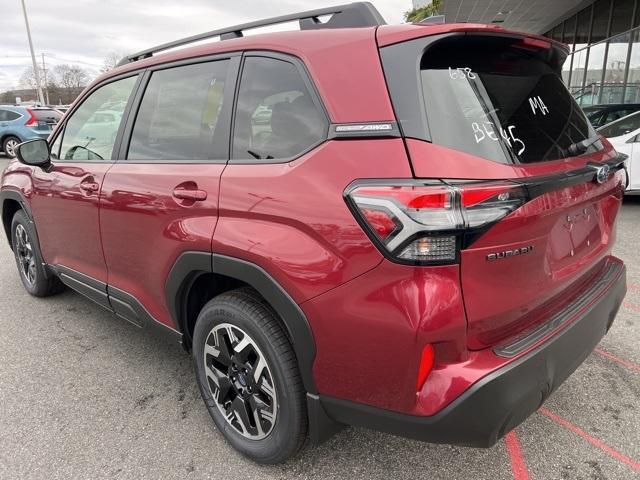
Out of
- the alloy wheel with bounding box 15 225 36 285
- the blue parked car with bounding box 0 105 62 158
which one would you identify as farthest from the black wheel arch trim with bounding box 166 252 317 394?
the blue parked car with bounding box 0 105 62 158

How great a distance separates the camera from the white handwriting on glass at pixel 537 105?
1.97 m

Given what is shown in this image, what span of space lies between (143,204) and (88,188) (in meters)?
0.67

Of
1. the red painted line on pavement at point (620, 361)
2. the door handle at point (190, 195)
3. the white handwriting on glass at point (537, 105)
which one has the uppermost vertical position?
the white handwriting on glass at point (537, 105)

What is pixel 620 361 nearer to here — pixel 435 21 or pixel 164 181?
pixel 435 21

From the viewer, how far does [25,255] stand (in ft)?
14.1

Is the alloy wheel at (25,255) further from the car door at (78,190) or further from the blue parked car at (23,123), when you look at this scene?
the blue parked car at (23,123)

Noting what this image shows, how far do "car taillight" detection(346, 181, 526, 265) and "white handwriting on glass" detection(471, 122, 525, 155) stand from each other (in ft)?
0.67

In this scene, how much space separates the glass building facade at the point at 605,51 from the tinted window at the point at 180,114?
1399 cm

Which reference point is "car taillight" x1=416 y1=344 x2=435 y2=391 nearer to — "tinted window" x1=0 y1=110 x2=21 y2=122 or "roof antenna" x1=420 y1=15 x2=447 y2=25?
"roof antenna" x1=420 y1=15 x2=447 y2=25

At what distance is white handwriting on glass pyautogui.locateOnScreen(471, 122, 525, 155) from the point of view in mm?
1690

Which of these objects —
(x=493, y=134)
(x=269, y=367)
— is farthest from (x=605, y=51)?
(x=269, y=367)

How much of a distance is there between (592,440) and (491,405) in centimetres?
113

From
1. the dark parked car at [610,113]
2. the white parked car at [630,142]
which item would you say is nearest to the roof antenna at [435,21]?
the white parked car at [630,142]

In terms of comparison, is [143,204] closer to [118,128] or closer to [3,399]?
[118,128]
